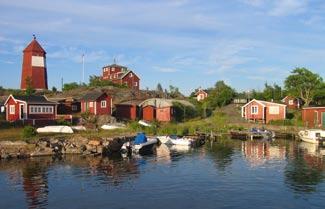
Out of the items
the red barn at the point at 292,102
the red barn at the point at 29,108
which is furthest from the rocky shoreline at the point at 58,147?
the red barn at the point at 292,102

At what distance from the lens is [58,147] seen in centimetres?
4916

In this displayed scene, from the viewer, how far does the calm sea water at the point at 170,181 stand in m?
28.1

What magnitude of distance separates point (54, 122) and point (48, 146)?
14.3 m

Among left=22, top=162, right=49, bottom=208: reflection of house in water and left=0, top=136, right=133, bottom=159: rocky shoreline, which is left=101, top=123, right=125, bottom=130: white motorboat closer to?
left=0, top=136, right=133, bottom=159: rocky shoreline

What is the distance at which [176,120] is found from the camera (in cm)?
8269

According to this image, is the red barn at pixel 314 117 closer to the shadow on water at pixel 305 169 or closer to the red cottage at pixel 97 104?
the shadow on water at pixel 305 169

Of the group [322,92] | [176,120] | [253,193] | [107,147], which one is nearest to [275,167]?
[253,193]

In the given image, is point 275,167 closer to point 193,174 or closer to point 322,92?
point 193,174

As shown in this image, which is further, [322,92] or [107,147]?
[322,92]

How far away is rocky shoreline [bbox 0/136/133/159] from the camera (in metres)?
46.9

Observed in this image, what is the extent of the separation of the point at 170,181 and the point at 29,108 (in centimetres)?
3550

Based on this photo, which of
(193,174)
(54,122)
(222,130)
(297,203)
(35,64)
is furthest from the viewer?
(35,64)

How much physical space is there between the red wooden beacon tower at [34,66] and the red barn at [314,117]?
173ft

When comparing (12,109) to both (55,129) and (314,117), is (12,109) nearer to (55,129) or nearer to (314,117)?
(55,129)
